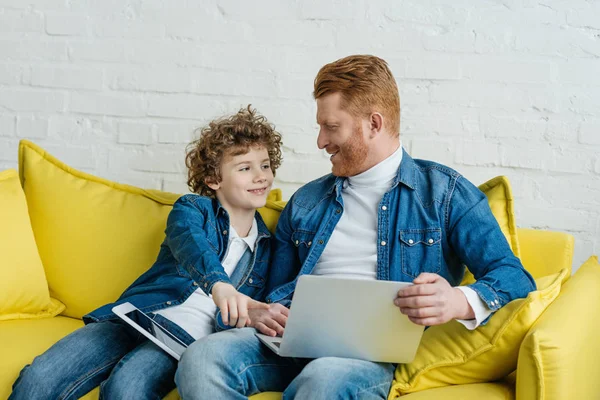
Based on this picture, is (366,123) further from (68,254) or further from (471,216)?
(68,254)

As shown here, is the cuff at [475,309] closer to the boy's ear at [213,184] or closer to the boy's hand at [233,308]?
the boy's hand at [233,308]

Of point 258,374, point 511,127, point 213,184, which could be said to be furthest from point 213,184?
point 511,127

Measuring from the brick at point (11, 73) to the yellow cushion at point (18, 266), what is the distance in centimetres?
54

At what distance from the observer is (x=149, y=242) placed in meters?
2.21

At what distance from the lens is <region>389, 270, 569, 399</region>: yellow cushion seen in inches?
61.6

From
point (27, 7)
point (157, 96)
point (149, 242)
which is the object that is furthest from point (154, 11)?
point (149, 242)

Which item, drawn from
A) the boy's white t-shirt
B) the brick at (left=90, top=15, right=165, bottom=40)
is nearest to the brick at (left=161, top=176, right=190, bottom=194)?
the brick at (left=90, top=15, right=165, bottom=40)

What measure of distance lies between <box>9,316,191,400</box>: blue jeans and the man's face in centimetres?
58

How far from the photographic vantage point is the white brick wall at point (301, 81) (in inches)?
92.4

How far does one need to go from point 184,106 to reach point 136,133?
190 millimetres

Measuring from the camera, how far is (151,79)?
102 inches

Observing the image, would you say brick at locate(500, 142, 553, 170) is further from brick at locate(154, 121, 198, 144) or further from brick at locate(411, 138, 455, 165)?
brick at locate(154, 121, 198, 144)

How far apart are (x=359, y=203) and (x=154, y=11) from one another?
108 cm

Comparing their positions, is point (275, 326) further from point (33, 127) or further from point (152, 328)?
point (33, 127)
